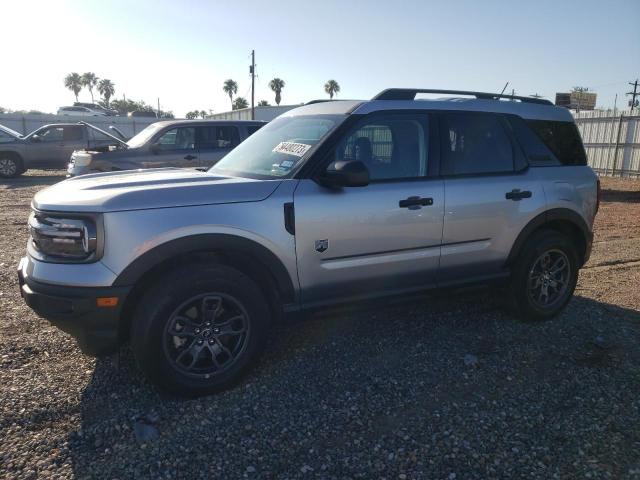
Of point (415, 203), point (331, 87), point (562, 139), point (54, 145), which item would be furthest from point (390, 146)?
point (331, 87)

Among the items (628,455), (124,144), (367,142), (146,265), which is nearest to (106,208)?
(146,265)

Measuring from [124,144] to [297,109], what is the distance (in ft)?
22.8

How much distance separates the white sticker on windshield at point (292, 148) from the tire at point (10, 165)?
1565cm

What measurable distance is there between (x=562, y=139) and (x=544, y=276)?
4.22 feet

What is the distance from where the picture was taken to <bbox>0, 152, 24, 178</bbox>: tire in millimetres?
16156

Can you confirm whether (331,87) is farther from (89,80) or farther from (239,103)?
(89,80)

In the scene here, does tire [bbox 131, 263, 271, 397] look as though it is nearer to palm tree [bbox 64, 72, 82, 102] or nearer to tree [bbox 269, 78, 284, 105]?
tree [bbox 269, 78, 284, 105]

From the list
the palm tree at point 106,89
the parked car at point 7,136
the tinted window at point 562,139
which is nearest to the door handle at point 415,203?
the tinted window at point 562,139

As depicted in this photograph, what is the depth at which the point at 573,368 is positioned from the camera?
378 cm

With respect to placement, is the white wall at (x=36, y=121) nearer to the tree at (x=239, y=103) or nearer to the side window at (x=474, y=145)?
the side window at (x=474, y=145)

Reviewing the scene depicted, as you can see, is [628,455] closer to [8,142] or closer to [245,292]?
[245,292]

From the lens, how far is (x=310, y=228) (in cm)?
340

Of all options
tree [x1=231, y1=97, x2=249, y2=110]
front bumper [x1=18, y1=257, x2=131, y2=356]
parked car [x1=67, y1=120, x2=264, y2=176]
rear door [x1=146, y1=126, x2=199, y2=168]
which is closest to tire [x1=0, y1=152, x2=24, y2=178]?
parked car [x1=67, y1=120, x2=264, y2=176]

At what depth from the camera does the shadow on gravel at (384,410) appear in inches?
106
